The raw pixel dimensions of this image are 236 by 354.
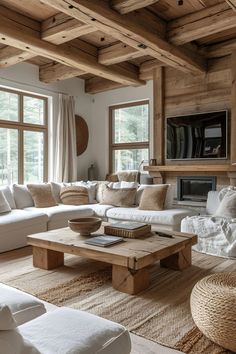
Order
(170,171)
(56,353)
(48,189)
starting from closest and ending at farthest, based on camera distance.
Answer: (56,353), (48,189), (170,171)

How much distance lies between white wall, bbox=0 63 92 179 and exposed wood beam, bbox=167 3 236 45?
2.63 metres

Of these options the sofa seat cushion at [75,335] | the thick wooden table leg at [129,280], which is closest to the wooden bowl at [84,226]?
the thick wooden table leg at [129,280]

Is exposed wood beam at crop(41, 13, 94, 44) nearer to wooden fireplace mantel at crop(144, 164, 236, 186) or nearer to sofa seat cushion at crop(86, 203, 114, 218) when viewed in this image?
sofa seat cushion at crop(86, 203, 114, 218)

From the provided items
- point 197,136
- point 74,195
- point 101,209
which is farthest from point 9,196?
point 197,136

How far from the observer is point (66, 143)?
234 inches

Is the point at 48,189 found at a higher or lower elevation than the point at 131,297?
higher

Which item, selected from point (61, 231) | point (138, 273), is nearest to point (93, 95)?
point (61, 231)

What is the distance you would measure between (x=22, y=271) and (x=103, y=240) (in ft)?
2.99

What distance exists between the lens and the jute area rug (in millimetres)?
1888

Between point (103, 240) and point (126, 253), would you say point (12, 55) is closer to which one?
point (103, 240)

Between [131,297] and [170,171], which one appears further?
[170,171]

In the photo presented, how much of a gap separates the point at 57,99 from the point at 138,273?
428 centimetres

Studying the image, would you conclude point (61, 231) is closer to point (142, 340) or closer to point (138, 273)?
point (138, 273)

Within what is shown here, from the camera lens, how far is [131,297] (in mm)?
2396
